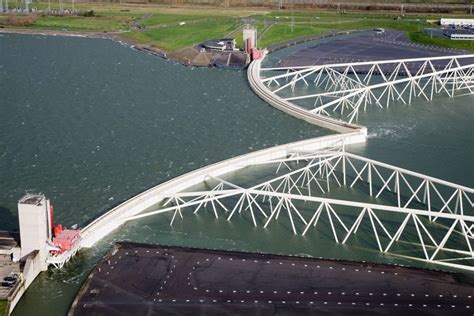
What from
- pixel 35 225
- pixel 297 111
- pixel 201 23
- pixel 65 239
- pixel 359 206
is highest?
pixel 201 23

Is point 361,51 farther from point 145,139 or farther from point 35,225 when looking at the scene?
point 35,225

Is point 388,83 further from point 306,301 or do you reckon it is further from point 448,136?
point 306,301

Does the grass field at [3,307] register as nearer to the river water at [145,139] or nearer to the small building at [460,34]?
the river water at [145,139]

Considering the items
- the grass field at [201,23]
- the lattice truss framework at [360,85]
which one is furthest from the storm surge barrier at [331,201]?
the grass field at [201,23]

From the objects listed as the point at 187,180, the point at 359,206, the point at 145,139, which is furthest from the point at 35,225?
the point at 145,139

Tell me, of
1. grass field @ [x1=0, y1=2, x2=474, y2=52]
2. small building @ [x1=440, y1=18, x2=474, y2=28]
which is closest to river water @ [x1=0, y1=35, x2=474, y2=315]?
grass field @ [x1=0, y1=2, x2=474, y2=52]

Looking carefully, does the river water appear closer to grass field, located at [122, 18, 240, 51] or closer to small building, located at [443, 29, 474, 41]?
grass field, located at [122, 18, 240, 51]

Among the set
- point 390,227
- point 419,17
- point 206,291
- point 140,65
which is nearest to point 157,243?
point 206,291
